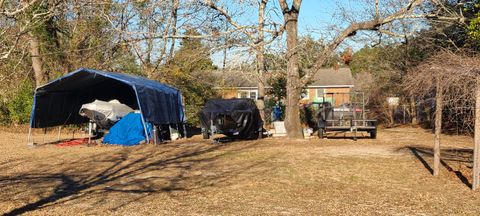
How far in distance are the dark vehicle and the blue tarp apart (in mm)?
2235

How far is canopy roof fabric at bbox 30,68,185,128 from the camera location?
17375mm

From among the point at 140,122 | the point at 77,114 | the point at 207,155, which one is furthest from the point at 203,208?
the point at 77,114

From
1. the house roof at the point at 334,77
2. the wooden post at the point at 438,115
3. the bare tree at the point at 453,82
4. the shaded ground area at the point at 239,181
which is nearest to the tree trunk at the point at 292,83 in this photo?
the shaded ground area at the point at 239,181

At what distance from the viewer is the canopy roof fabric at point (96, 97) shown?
57.0ft

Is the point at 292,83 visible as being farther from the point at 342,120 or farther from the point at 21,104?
the point at 21,104

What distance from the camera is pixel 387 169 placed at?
1052cm

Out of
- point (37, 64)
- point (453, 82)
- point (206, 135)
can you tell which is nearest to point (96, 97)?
point (37, 64)

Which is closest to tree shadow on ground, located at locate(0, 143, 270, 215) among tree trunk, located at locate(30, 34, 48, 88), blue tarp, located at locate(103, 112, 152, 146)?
blue tarp, located at locate(103, 112, 152, 146)

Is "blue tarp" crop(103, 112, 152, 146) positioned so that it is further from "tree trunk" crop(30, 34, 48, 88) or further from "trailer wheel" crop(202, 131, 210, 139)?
"tree trunk" crop(30, 34, 48, 88)

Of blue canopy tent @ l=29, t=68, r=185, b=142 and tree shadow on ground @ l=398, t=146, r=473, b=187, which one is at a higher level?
blue canopy tent @ l=29, t=68, r=185, b=142

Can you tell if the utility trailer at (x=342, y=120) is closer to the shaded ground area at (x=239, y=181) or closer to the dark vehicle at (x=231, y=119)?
the dark vehicle at (x=231, y=119)

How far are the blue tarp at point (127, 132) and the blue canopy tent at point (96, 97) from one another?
64cm

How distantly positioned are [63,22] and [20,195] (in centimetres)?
2132

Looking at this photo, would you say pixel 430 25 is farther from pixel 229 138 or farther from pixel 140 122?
pixel 140 122
